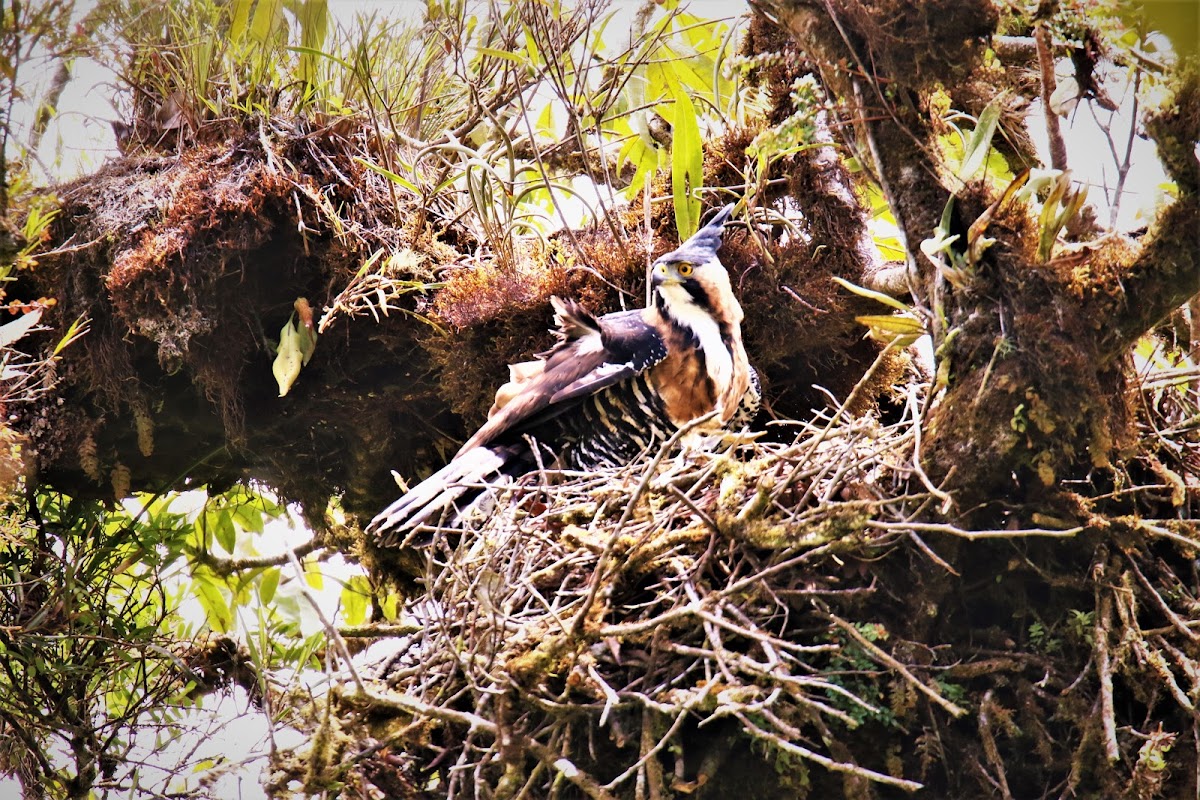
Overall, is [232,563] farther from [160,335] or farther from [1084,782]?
[1084,782]

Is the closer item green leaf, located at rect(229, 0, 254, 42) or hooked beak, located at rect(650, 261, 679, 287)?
hooked beak, located at rect(650, 261, 679, 287)

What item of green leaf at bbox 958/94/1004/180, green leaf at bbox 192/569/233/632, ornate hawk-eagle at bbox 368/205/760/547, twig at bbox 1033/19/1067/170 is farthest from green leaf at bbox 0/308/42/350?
twig at bbox 1033/19/1067/170

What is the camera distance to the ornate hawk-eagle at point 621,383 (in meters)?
2.08

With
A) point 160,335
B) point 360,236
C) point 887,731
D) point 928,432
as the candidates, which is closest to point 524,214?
point 360,236

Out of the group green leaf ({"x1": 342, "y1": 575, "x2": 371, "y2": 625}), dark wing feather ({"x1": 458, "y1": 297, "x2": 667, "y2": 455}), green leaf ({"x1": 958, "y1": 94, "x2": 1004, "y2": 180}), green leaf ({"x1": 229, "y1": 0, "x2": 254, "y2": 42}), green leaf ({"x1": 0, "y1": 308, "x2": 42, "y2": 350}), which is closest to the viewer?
green leaf ({"x1": 958, "y1": 94, "x2": 1004, "y2": 180})

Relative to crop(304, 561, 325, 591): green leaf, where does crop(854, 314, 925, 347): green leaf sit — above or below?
above

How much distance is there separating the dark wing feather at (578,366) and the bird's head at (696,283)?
7 cm

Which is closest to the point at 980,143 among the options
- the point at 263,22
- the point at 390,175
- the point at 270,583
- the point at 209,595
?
the point at 390,175

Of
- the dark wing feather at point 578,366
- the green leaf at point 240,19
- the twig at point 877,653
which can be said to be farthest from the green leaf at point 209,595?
the twig at point 877,653

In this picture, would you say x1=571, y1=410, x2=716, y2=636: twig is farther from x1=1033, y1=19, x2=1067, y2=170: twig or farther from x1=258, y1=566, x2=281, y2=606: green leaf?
x1=258, y1=566, x2=281, y2=606: green leaf

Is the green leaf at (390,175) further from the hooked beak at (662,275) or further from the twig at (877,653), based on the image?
the twig at (877,653)

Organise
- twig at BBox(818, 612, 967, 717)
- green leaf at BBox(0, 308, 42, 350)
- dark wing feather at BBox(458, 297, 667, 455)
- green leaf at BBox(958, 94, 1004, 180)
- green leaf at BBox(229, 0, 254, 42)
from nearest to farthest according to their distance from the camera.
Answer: twig at BBox(818, 612, 967, 717), green leaf at BBox(958, 94, 1004, 180), dark wing feather at BBox(458, 297, 667, 455), green leaf at BBox(0, 308, 42, 350), green leaf at BBox(229, 0, 254, 42)

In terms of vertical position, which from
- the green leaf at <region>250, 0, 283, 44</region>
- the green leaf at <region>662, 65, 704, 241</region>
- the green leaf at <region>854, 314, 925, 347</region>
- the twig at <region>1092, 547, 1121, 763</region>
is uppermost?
the green leaf at <region>250, 0, 283, 44</region>

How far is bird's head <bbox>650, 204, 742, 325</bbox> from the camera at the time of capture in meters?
2.10
